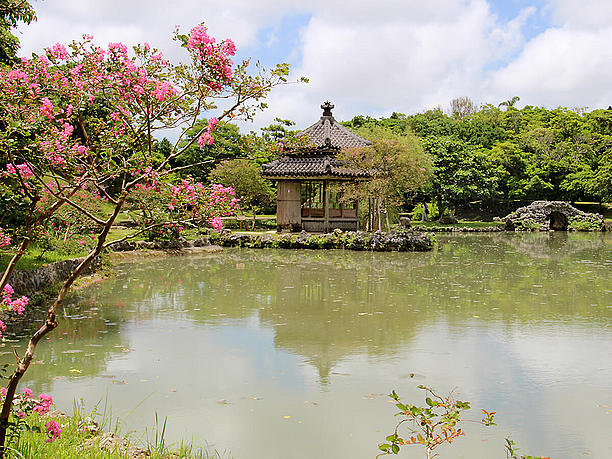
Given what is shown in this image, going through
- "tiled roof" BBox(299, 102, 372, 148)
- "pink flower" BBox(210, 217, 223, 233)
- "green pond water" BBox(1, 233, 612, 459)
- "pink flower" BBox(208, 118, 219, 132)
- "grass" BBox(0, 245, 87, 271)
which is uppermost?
"tiled roof" BBox(299, 102, 372, 148)

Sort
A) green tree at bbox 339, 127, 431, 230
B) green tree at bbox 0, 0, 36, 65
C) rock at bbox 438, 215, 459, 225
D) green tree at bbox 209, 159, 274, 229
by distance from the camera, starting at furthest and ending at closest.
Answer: rock at bbox 438, 215, 459, 225, green tree at bbox 209, 159, 274, 229, green tree at bbox 339, 127, 431, 230, green tree at bbox 0, 0, 36, 65

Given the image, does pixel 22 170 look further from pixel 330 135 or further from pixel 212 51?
pixel 330 135

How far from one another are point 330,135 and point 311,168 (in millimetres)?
2449

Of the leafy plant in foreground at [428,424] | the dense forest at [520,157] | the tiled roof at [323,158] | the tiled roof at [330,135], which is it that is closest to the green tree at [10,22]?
the leafy plant in foreground at [428,424]

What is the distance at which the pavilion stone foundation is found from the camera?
2664 centimetres

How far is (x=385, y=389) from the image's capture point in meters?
4.38

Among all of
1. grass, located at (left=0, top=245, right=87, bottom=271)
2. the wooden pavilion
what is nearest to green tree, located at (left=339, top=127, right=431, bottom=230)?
the wooden pavilion

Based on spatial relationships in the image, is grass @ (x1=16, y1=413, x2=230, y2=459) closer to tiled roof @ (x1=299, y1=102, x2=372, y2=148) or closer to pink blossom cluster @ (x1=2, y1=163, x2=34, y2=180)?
pink blossom cluster @ (x1=2, y1=163, x2=34, y2=180)

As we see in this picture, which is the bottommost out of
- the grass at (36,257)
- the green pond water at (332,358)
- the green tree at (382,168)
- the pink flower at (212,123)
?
the green pond water at (332,358)

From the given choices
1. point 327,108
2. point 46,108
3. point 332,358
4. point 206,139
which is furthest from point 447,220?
point 46,108

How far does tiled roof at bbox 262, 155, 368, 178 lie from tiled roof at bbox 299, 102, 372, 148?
2.29 feet

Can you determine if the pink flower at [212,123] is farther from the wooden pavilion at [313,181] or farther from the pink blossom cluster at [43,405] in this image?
the wooden pavilion at [313,181]

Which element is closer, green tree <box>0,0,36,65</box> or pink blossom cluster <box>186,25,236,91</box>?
pink blossom cluster <box>186,25,236,91</box>

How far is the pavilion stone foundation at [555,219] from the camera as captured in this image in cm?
2664
